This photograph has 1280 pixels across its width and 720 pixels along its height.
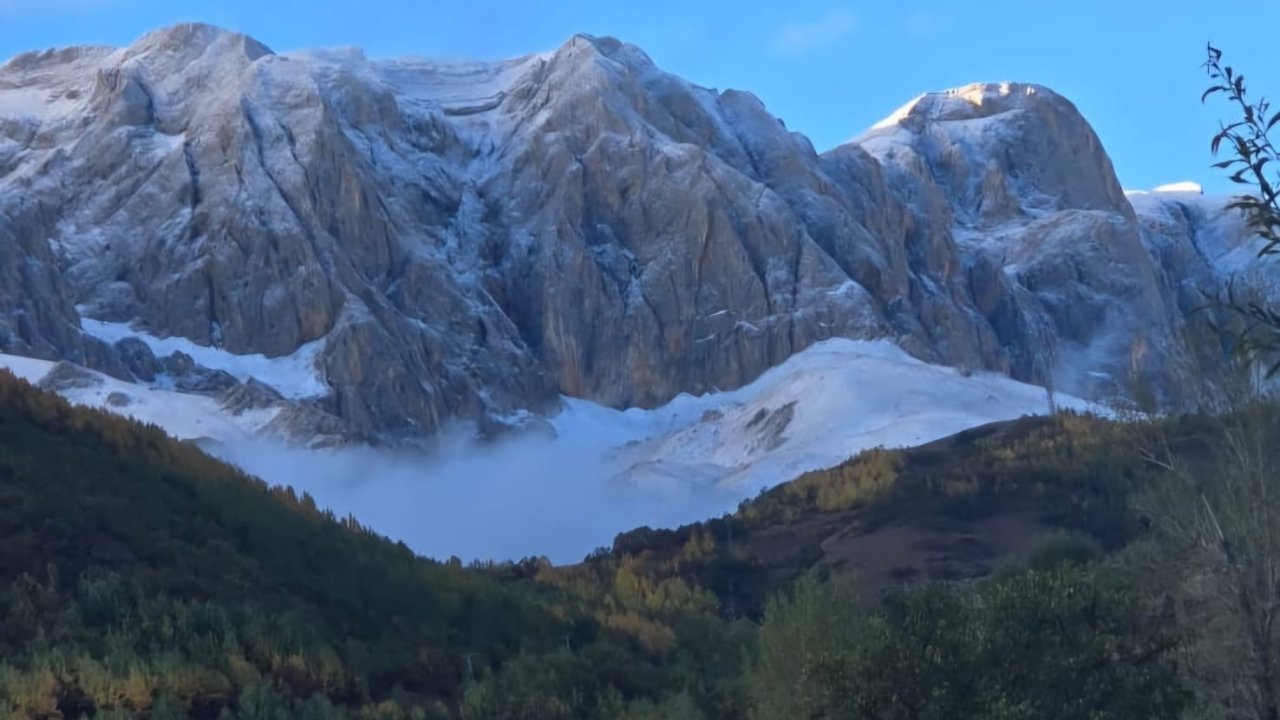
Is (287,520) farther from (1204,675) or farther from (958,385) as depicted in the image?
(958,385)

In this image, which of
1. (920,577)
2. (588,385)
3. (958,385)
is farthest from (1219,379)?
(588,385)

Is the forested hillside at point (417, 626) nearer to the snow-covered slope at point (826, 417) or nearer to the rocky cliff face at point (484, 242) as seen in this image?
the snow-covered slope at point (826, 417)

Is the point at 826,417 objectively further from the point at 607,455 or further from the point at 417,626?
the point at 417,626

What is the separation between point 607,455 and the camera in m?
133

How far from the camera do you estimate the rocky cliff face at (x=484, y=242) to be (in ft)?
427

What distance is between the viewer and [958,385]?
4277 inches

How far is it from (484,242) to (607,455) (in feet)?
76.6

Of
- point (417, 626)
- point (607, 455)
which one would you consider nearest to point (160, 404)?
point (607, 455)

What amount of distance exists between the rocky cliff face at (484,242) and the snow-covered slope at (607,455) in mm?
4196

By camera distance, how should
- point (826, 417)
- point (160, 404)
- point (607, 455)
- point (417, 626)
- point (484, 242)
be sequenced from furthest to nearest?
point (484, 242), point (607, 455), point (160, 404), point (826, 417), point (417, 626)

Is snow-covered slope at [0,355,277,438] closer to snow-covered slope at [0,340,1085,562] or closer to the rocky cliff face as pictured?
snow-covered slope at [0,340,1085,562]

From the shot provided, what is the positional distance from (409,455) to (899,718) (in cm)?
10626

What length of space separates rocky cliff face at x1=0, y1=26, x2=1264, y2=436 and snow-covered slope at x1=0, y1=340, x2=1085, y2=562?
420cm

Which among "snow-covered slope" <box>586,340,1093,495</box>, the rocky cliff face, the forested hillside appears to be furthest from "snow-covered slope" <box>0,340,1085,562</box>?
the forested hillside
